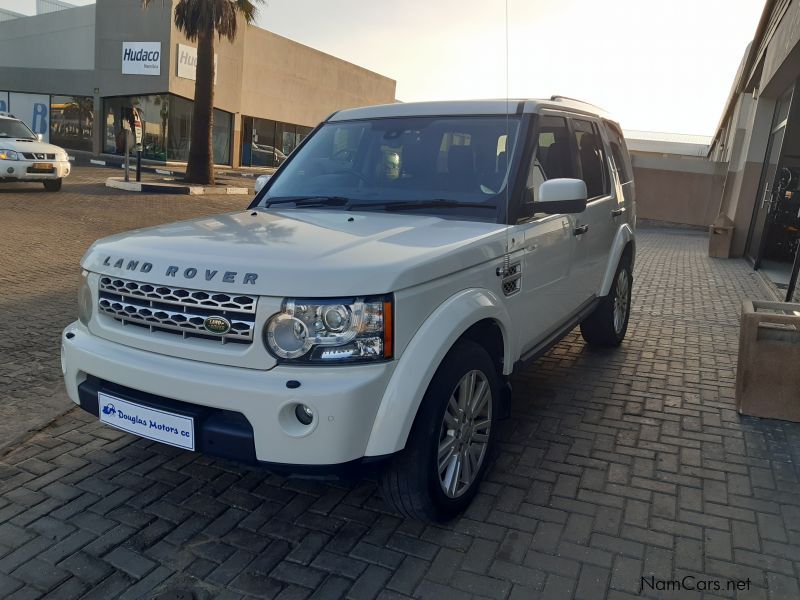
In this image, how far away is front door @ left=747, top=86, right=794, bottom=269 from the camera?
11781 mm

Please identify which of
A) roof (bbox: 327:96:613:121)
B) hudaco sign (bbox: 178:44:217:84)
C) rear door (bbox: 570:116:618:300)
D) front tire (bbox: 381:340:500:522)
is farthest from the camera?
hudaco sign (bbox: 178:44:217:84)

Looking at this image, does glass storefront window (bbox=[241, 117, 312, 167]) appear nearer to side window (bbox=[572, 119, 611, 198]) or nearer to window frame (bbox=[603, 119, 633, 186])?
window frame (bbox=[603, 119, 633, 186])

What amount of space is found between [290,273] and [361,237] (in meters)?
0.59

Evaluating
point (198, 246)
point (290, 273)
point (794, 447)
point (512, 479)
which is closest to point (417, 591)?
point (512, 479)

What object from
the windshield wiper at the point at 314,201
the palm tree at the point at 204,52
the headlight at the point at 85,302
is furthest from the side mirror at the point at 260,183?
the palm tree at the point at 204,52

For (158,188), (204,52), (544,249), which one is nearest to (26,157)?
(158,188)

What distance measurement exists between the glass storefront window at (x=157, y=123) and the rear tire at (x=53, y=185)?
561 inches

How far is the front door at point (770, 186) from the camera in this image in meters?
11.8

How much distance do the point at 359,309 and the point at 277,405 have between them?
484 mm

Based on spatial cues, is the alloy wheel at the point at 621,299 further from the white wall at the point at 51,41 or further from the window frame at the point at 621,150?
the white wall at the point at 51,41

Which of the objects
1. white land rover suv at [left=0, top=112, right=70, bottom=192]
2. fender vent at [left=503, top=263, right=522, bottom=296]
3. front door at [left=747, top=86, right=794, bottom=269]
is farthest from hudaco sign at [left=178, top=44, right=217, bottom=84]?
fender vent at [left=503, top=263, right=522, bottom=296]

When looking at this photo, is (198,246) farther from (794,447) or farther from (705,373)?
(705,373)

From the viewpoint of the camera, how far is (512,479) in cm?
381

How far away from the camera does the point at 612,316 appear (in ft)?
20.2
